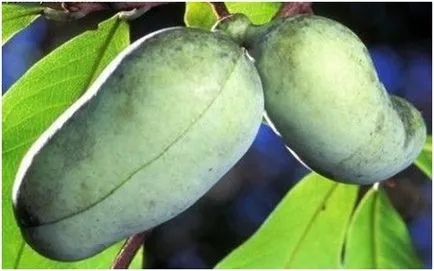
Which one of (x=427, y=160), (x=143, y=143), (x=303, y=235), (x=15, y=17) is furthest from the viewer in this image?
(x=303, y=235)

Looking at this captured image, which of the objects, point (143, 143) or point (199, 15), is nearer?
point (143, 143)

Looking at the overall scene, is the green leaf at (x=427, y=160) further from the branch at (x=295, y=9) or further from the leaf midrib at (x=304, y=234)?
the branch at (x=295, y=9)

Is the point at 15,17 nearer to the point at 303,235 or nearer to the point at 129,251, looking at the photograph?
the point at 129,251

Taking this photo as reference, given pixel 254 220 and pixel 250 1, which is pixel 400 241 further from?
pixel 254 220

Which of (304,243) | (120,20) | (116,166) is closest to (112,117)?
(116,166)

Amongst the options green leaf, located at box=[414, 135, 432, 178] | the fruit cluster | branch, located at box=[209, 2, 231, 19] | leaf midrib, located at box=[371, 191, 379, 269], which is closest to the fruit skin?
the fruit cluster

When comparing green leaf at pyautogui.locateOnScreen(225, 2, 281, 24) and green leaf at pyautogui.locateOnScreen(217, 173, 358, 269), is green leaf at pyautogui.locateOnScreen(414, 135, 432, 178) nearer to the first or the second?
green leaf at pyautogui.locateOnScreen(217, 173, 358, 269)

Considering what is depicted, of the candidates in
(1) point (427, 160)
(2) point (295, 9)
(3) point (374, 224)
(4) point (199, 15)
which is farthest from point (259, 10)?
(3) point (374, 224)
